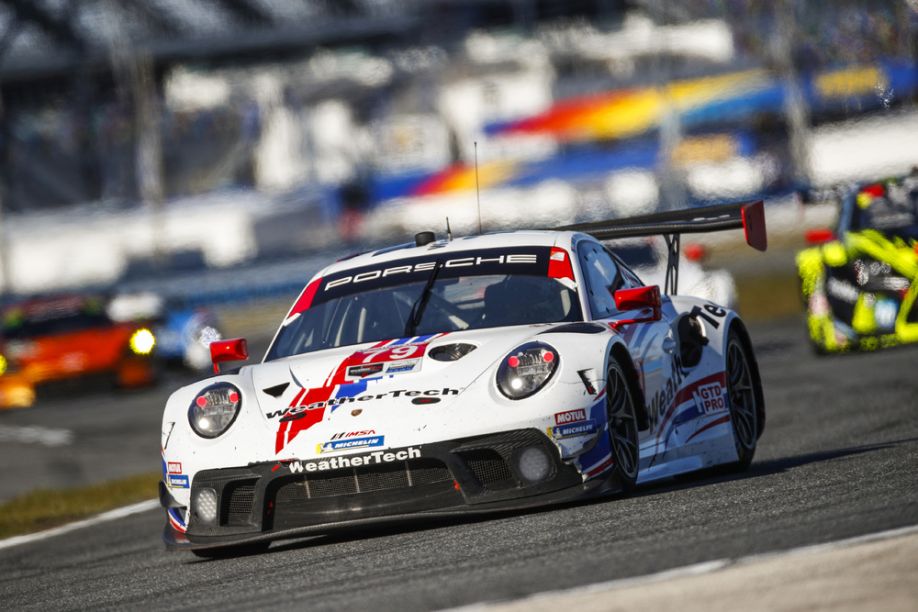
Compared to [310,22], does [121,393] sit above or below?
below

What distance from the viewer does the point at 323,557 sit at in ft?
21.3

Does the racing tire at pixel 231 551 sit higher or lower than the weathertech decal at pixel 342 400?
lower

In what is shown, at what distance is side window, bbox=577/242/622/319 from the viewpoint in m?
7.74

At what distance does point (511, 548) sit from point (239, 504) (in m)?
1.34

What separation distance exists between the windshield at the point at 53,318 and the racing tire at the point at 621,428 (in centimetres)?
1401

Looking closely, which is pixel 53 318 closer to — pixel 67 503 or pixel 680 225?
pixel 67 503

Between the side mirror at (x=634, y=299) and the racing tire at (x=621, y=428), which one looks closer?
the racing tire at (x=621, y=428)

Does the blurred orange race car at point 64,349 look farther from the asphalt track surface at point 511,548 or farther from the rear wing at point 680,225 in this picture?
the rear wing at point 680,225

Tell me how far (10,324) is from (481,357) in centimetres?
1483

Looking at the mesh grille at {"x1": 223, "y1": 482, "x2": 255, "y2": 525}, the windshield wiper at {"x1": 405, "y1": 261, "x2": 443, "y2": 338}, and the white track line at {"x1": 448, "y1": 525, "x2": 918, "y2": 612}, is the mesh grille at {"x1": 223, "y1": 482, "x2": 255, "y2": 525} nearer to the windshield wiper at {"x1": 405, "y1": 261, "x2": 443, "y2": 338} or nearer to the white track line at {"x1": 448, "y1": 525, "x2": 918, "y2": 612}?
the windshield wiper at {"x1": 405, "y1": 261, "x2": 443, "y2": 338}

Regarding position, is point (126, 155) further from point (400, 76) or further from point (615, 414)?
point (615, 414)

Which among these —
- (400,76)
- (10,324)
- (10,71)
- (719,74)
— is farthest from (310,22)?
(10,324)

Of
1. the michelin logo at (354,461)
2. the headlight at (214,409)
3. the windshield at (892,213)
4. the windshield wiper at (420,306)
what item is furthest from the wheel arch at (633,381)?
the windshield at (892,213)

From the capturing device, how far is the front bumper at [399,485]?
652cm
